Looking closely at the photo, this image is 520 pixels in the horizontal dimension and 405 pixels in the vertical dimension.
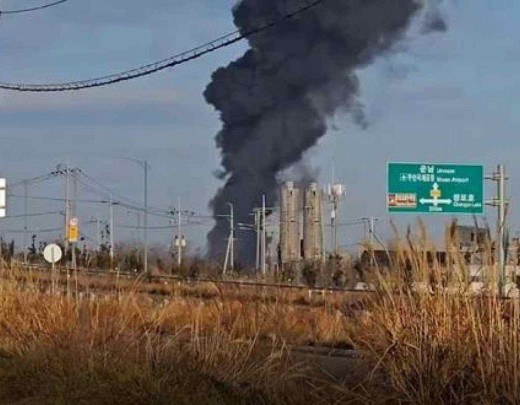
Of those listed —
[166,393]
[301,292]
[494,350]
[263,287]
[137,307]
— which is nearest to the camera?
[494,350]

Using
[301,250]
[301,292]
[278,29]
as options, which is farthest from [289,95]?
[301,292]

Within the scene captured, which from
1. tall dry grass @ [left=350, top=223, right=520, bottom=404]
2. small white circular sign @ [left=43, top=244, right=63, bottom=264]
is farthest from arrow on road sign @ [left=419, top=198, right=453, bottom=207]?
tall dry grass @ [left=350, top=223, right=520, bottom=404]

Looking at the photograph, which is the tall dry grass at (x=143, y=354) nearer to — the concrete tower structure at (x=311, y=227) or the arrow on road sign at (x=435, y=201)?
the arrow on road sign at (x=435, y=201)

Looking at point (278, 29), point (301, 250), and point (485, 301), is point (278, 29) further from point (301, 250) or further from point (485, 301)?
point (485, 301)

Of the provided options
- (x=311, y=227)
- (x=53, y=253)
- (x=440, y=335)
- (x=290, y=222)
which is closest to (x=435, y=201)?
(x=53, y=253)

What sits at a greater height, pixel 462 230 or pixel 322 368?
pixel 462 230

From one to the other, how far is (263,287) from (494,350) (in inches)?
342

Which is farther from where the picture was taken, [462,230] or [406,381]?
[462,230]

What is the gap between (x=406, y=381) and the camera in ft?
28.8

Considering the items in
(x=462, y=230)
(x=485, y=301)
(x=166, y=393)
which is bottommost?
(x=166, y=393)

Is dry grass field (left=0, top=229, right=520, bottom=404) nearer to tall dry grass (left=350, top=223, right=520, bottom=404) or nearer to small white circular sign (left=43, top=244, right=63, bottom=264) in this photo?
tall dry grass (left=350, top=223, right=520, bottom=404)

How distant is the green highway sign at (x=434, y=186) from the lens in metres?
43.2

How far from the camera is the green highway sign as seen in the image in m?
43.2

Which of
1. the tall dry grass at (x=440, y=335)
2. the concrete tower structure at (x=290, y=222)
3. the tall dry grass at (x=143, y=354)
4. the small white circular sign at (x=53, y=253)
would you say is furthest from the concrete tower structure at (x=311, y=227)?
the tall dry grass at (x=440, y=335)
